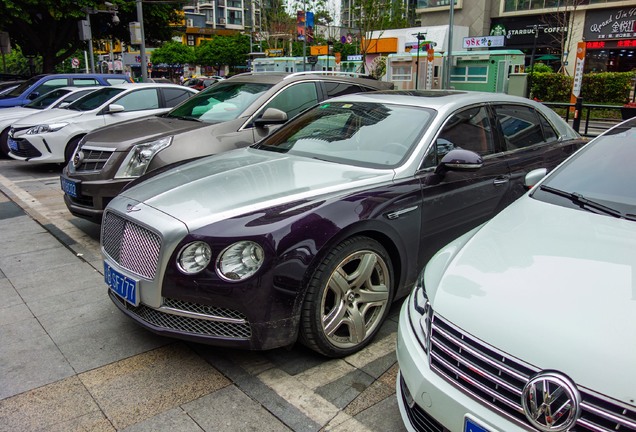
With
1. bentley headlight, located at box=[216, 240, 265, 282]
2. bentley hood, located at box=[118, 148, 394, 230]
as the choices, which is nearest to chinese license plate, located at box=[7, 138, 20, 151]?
bentley hood, located at box=[118, 148, 394, 230]

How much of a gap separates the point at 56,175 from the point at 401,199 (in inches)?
311

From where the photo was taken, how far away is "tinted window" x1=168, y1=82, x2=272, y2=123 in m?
5.90

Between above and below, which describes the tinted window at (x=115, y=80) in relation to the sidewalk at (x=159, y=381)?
above

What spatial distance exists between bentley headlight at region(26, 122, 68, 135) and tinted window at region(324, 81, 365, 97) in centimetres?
496

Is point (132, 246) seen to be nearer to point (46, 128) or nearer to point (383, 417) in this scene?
point (383, 417)

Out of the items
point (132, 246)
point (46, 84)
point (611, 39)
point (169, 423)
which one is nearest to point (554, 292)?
point (169, 423)

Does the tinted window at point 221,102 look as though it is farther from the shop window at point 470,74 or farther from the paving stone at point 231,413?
the shop window at point 470,74

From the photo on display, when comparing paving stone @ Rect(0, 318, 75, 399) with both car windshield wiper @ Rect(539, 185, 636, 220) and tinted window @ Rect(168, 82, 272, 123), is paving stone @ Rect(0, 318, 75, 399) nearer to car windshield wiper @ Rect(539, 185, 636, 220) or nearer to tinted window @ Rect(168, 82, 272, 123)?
car windshield wiper @ Rect(539, 185, 636, 220)

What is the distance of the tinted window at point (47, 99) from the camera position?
1129 centimetres

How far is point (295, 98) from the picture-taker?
622 cm

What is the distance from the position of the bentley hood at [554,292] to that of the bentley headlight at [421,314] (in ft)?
0.22

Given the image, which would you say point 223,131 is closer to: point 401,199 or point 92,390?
point 401,199

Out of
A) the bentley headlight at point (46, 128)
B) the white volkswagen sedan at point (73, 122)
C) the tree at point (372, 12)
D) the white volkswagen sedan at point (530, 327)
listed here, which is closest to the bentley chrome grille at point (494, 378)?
the white volkswagen sedan at point (530, 327)

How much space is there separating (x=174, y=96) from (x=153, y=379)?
24.4 ft
